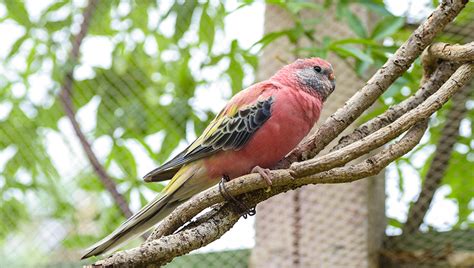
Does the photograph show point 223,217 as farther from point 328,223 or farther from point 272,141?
point 328,223

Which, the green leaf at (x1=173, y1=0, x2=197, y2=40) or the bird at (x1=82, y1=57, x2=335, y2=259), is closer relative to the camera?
the bird at (x1=82, y1=57, x2=335, y2=259)

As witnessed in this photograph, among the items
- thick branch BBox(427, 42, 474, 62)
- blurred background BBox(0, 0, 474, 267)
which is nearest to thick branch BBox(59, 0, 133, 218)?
blurred background BBox(0, 0, 474, 267)

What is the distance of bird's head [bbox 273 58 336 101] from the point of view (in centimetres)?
238

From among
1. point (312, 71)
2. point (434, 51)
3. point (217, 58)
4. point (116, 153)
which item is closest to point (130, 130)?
point (116, 153)

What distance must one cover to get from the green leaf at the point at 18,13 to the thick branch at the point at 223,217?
260cm

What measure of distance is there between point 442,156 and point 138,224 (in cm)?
156

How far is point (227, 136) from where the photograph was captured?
2213mm

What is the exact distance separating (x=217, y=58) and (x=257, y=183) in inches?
74.2

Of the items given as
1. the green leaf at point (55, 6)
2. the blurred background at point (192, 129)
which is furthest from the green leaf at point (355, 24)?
the green leaf at point (55, 6)

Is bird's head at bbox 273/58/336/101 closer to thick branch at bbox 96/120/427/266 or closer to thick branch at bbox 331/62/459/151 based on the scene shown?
thick branch at bbox 331/62/459/151

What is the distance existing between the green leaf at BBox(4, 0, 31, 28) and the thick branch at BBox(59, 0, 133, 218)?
1.05 feet

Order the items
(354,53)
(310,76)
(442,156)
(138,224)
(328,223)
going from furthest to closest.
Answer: (442,156)
(328,223)
(354,53)
(310,76)
(138,224)

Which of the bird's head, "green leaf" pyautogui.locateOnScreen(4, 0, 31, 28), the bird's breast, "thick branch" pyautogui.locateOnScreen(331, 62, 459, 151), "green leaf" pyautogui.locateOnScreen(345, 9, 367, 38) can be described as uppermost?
"green leaf" pyautogui.locateOnScreen(4, 0, 31, 28)

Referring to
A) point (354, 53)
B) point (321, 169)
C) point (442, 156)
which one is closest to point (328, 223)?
point (442, 156)
